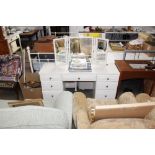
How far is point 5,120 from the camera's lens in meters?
1.20

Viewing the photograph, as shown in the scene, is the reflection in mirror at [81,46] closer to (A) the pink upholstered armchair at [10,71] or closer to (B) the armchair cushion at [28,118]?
(A) the pink upholstered armchair at [10,71]

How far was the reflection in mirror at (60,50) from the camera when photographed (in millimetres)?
2466

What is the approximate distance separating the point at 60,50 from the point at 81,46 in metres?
0.36

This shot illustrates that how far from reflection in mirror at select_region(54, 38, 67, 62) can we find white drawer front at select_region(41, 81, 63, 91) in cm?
42

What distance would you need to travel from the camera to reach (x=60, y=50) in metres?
2.55

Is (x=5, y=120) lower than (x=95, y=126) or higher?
higher

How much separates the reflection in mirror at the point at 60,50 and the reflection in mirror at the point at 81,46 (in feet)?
0.42

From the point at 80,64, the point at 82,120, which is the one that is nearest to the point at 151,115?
the point at 82,120

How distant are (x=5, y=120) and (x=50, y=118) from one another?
35 cm

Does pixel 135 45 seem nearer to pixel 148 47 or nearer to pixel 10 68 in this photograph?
pixel 148 47

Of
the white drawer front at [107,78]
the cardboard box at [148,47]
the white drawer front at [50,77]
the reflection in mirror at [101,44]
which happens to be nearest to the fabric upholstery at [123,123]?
the white drawer front at [107,78]

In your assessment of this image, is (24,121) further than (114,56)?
No
